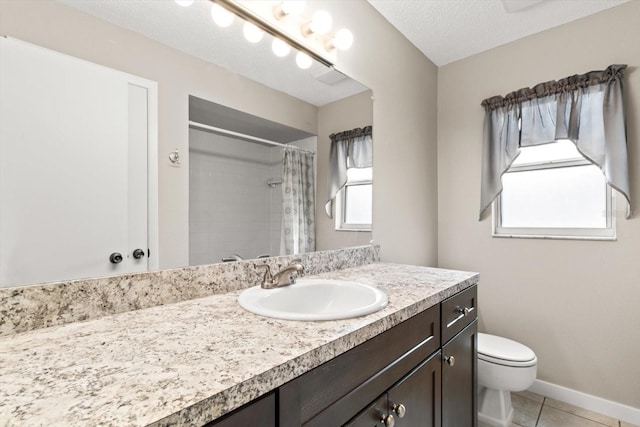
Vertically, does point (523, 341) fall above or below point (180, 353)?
below

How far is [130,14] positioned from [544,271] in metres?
2.52

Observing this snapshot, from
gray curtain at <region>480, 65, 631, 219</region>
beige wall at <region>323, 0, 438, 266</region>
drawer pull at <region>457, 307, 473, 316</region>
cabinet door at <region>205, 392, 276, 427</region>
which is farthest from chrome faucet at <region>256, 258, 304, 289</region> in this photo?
gray curtain at <region>480, 65, 631, 219</region>

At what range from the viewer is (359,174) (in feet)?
5.66

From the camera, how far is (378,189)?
6.07ft

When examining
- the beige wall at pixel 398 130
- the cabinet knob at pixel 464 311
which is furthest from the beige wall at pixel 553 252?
the cabinet knob at pixel 464 311

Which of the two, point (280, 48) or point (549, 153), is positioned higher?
point (280, 48)

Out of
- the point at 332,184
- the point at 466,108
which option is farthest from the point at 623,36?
the point at 332,184

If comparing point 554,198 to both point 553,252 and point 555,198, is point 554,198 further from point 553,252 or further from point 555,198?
point 553,252

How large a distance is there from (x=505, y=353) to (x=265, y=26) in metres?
2.06

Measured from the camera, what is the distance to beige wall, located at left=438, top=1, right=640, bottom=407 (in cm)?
173

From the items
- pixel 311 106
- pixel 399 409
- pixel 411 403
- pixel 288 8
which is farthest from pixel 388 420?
pixel 288 8

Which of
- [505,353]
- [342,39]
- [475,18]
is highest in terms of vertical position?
[475,18]

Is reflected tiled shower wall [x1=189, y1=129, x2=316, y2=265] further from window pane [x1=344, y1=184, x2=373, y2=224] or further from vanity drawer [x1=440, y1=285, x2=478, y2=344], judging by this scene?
vanity drawer [x1=440, y1=285, x2=478, y2=344]

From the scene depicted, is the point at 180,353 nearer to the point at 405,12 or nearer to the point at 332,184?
the point at 332,184
